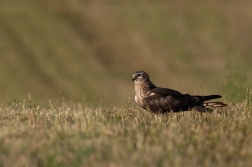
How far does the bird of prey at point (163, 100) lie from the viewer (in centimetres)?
1084

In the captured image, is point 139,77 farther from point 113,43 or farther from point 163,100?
point 113,43

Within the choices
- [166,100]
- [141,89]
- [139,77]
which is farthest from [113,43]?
[166,100]

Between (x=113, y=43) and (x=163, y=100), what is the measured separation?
175ft

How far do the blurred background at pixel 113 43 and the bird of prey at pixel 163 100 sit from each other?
127 feet

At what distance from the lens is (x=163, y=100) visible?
10922mm

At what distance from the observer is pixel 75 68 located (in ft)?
192

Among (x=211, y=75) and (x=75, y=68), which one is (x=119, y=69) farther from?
(x=211, y=75)

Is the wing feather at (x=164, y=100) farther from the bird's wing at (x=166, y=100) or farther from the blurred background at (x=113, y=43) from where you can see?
the blurred background at (x=113, y=43)

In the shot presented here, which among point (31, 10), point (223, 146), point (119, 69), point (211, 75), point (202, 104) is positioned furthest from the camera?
point (31, 10)

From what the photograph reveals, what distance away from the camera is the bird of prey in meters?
10.8

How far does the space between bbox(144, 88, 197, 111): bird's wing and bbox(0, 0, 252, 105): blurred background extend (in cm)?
3899

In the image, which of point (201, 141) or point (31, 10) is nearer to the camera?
point (201, 141)

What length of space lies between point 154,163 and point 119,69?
51.9 meters

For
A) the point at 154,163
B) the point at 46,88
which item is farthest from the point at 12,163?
the point at 46,88
